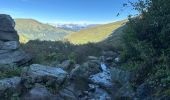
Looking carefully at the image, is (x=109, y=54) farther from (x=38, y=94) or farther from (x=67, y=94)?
(x=38, y=94)

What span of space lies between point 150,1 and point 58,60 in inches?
349

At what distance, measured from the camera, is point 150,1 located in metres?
20.3

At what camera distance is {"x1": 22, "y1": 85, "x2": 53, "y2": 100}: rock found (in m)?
16.3

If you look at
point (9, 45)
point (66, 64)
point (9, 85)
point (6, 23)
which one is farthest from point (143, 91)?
point (6, 23)

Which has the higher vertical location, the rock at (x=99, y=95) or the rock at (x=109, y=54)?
the rock at (x=109, y=54)

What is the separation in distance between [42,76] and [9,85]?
1776 millimetres

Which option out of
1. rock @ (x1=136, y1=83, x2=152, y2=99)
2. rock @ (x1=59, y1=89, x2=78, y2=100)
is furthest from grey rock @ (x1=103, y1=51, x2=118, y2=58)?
rock @ (x1=136, y1=83, x2=152, y2=99)

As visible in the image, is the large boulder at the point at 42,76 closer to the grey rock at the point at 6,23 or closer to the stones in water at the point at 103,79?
the stones in water at the point at 103,79

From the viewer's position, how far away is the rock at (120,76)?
764 inches

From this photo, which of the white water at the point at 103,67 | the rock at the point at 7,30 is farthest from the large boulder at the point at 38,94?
the white water at the point at 103,67

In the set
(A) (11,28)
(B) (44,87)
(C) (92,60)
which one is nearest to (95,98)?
(B) (44,87)

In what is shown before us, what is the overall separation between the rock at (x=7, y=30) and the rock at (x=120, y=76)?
744 cm

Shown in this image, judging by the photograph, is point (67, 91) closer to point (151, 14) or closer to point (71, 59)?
point (151, 14)

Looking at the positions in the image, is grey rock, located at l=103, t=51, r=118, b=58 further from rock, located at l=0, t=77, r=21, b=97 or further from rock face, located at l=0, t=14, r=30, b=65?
rock, located at l=0, t=77, r=21, b=97
